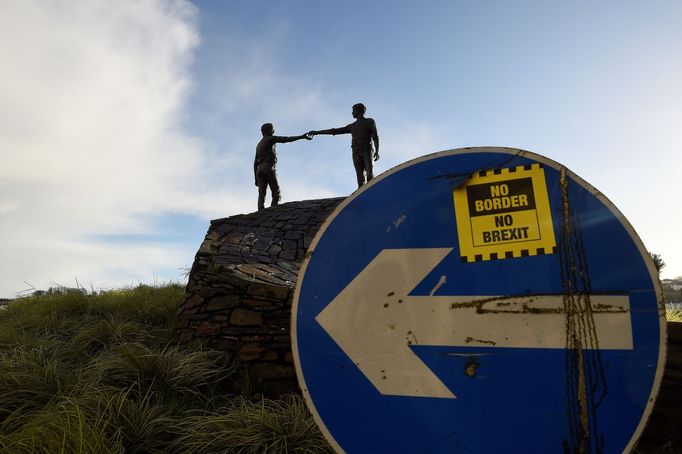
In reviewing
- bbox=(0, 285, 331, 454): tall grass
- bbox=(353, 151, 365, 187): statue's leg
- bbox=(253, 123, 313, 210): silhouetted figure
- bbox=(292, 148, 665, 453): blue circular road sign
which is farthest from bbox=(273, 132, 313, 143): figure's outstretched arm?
bbox=(292, 148, 665, 453): blue circular road sign

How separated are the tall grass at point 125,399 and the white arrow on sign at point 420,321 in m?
1.80

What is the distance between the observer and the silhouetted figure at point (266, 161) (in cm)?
801

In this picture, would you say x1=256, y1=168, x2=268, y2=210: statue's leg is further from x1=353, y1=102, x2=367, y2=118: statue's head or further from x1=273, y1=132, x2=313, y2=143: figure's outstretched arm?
x1=353, y1=102, x2=367, y2=118: statue's head

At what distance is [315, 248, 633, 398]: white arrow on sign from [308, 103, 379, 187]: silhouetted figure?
643cm

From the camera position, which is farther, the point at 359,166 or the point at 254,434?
the point at 359,166

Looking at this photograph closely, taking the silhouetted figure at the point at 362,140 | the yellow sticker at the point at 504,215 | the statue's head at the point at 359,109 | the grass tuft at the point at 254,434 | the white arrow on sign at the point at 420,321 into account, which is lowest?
the grass tuft at the point at 254,434

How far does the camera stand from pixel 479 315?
0.93 metres

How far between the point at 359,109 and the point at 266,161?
195cm

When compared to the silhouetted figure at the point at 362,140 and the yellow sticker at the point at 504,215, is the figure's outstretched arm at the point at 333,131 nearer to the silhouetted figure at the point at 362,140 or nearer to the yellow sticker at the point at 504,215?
the silhouetted figure at the point at 362,140

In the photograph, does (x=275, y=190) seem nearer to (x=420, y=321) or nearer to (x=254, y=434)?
(x=254, y=434)

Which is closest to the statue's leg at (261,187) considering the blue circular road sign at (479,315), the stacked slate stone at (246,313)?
the stacked slate stone at (246,313)

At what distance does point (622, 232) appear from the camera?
0.90 meters

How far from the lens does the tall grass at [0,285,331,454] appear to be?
8.29ft

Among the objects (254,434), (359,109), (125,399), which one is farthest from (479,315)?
(359,109)
